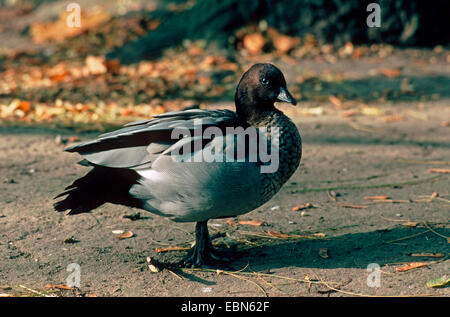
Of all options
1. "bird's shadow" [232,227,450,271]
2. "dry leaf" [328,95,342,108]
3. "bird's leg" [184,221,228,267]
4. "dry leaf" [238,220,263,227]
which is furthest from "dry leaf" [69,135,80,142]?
"dry leaf" [328,95,342,108]

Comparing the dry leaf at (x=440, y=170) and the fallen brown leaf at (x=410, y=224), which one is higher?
the dry leaf at (x=440, y=170)

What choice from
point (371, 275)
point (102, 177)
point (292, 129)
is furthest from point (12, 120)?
point (371, 275)

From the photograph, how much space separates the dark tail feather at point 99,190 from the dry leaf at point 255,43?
6.20 meters

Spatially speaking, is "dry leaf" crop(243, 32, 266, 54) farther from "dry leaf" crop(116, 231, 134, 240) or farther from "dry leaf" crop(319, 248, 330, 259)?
"dry leaf" crop(319, 248, 330, 259)

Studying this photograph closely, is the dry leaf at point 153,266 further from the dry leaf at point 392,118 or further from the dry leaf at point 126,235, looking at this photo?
the dry leaf at point 392,118

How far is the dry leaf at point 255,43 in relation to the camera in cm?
950

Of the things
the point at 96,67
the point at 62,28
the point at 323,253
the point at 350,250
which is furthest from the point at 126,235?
the point at 62,28

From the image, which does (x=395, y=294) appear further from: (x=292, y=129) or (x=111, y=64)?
(x=111, y=64)

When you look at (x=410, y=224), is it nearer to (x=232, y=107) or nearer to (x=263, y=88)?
(x=263, y=88)

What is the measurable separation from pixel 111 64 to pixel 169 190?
5522 mm

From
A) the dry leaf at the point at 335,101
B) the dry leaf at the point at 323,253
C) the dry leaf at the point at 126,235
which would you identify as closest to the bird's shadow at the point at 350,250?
the dry leaf at the point at 323,253

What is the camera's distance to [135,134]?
3.63 metres

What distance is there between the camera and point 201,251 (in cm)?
377

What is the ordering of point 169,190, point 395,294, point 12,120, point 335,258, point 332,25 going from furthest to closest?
1. point 332,25
2. point 12,120
3. point 335,258
4. point 169,190
5. point 395,294
